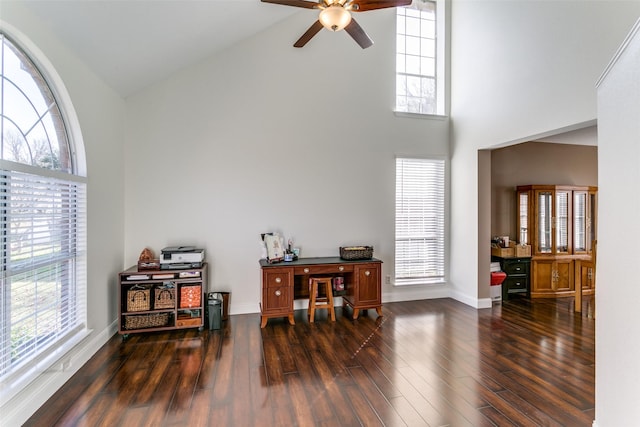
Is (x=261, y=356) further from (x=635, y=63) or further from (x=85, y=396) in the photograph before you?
(x=635, y=63)

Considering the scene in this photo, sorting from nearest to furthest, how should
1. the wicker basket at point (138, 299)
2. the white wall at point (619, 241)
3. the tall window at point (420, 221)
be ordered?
the white wall at point (619, 241)
the wicker basket at point (138, 299)
the tall window at point (420, 221)

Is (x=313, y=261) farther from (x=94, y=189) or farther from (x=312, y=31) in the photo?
(x=312, y=31)

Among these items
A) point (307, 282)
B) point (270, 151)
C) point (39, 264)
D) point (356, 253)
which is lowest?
point (307, 282)

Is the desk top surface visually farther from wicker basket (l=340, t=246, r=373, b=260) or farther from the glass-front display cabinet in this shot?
the glass-front display cabinet

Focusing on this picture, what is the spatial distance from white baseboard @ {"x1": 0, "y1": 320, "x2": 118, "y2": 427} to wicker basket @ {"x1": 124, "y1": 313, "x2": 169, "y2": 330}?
1.00 feet

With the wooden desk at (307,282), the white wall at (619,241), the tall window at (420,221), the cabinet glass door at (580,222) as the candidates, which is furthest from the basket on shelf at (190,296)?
the cabinet glass door at (580,222)

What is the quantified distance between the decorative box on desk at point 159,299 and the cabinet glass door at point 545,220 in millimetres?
5326

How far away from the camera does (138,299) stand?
11.7 feet

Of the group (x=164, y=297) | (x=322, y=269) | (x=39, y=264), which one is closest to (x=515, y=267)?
(x=322, y=269)

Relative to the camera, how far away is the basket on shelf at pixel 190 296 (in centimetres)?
370

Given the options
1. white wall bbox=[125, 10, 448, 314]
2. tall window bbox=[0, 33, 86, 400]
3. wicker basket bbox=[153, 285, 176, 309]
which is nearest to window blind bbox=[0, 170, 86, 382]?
tall window bbox=[0, 33, 86, 400]

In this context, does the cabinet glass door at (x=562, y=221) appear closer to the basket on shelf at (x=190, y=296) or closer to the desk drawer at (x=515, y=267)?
the desk drawer at (x=515, y=267)

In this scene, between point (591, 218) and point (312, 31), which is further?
point (591, 218)

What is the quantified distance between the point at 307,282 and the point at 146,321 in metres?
2.02
